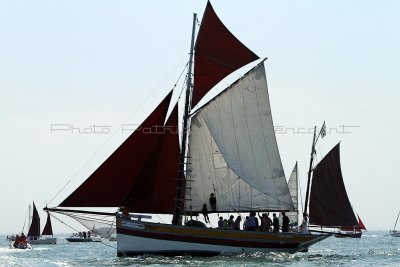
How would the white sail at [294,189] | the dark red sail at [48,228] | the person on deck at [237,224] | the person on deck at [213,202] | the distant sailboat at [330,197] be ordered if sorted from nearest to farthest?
the person on deck at [237,224], the person on deck at [213,202], the distant sailboat at [330,197], the white sail at [294,189], the dark red sail at [48,228]

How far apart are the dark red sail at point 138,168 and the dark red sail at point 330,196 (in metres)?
15.5

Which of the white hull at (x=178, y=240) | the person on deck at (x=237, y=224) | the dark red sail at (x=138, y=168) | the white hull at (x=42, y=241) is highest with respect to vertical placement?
the dark red sail at (x=138, y=168)

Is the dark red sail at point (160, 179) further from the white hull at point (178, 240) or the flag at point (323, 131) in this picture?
the flag at point (323, 131)

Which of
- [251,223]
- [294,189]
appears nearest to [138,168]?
[251,223]

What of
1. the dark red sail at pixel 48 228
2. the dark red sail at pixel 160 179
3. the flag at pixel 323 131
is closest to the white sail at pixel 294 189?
the flag at pixel 323 131

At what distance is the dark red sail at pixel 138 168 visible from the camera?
42.4 m

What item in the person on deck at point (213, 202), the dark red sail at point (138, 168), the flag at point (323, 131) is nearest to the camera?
the dark red sail at point (138, 168)

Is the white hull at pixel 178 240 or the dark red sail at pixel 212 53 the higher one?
the dark red sail at pixel 212 53

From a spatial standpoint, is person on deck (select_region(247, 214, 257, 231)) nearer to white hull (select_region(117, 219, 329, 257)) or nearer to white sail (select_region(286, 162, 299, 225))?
white hull (select_region(117, 219, 329, 257))

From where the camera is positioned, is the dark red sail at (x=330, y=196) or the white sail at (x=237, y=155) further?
the dark red sail at (x=330, y=196)

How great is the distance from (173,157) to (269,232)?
21.7 feet

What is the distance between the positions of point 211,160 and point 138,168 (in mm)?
4261

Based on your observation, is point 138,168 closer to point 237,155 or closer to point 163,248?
point 163,248

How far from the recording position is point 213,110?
149 feet
